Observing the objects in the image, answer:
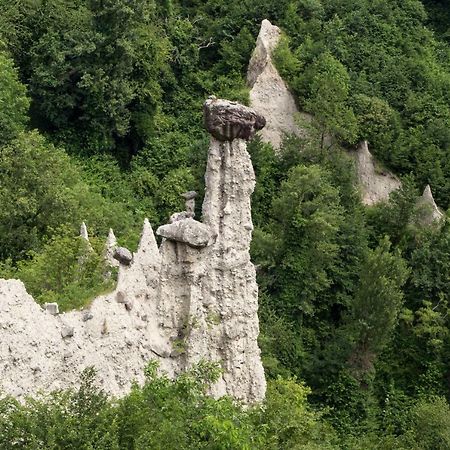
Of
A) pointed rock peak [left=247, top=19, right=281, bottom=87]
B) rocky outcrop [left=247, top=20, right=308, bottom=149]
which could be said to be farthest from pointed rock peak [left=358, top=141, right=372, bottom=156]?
pointed rock peak [left=247, top=19, right=281, bottom=87]

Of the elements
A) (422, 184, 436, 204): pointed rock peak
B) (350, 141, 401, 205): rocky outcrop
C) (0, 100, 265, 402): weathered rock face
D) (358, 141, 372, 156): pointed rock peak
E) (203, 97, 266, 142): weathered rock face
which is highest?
(203, 97, 266, 142): weathered rock face

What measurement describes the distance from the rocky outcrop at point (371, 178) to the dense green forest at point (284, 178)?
54 centimetres

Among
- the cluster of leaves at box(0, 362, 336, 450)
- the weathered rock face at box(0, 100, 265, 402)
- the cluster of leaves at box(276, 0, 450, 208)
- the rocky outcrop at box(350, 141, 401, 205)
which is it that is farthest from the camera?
the rocky outcrop at box(350, 141, 401, 205)

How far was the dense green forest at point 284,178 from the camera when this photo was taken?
2880cm

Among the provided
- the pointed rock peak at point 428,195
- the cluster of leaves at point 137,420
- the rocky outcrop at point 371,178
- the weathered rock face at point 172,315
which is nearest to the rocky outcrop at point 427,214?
the pointed rock peak at point 428,195

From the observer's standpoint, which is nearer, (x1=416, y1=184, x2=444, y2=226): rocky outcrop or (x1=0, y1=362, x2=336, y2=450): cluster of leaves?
(x1=0, y1=362, x2=336, y2=450): cluster of leaves

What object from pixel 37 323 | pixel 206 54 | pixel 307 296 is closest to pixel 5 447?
pixel 37 323

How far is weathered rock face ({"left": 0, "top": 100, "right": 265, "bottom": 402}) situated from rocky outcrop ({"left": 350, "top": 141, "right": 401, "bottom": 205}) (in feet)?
59.7

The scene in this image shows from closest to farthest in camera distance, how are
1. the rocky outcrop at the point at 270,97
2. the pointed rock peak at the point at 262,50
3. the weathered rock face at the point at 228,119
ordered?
the weathered rock face at the point at 228,119, the rocky outcrop at the point at 270,97, the pointed rock peak at the point at 262,50

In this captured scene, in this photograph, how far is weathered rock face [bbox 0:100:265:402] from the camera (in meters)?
18.3

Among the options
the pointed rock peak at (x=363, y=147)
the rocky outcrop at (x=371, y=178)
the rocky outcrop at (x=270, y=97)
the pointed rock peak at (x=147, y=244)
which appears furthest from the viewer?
the pointed rock peak at (x=363, y=147)

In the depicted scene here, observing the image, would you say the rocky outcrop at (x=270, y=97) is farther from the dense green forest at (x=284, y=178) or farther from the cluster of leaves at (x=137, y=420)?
A: the cluster of leaves at (x=137, y=420)

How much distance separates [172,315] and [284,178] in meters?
17.0

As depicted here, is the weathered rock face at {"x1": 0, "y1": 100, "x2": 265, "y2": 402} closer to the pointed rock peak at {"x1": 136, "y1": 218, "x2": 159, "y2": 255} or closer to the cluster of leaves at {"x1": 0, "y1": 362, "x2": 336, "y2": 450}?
the pointed rock peak at {"x1": 136, "y1": 218, "x2": 159, "y2": 255}
